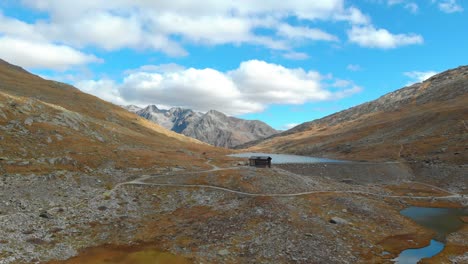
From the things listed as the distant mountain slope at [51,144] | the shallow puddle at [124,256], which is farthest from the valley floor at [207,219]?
the distant mountain slope at [51,144]

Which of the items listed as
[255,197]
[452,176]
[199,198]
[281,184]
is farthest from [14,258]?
[452,176]

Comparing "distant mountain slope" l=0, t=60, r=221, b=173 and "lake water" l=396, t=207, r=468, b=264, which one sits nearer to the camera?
"lake water" l=396, t=207, r=468, b=264

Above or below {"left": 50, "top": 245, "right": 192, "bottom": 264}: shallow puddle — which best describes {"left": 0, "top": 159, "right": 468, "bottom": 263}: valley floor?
above

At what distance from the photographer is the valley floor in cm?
4428

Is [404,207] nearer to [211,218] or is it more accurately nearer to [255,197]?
[255,197]

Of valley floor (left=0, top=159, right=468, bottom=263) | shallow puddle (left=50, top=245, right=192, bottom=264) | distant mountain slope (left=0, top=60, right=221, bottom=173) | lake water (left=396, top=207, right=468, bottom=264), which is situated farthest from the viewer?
distant mountain slope (left=0, top=60, right=221, bottom=173)

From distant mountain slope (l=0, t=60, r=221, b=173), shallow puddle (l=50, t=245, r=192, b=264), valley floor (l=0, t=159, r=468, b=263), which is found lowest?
shallow puddle (l=50, t=245, r=192, b=264)

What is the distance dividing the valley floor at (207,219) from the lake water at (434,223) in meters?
1.59

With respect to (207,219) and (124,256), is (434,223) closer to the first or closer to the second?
(207,219)

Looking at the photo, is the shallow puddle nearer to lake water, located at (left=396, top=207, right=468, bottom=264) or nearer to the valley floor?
the valley floor

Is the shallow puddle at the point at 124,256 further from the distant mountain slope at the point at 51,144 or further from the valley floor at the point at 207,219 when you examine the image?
the distant mountain slope at the point at 51,144

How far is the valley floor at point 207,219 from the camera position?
145 feet

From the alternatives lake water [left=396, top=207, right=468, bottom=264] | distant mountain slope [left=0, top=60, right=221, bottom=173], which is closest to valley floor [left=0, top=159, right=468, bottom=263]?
lake water [left=396, top=207, right=468, bottom=264]

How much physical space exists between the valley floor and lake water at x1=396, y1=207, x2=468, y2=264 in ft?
5.21
